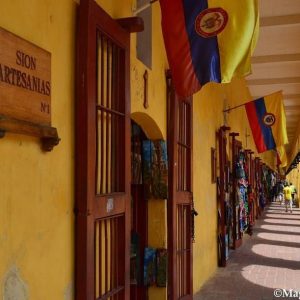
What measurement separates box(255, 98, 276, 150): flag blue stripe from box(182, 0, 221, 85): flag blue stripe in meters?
5.92

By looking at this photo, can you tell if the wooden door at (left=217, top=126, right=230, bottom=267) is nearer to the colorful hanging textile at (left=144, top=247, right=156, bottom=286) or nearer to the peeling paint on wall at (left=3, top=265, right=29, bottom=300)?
the colorful hanging textile at (left=144, top=247, right=156, bottom=286)

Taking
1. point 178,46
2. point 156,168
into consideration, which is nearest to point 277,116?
point 156,168

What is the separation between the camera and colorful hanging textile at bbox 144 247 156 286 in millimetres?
5262

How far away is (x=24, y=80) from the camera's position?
8.10 feet

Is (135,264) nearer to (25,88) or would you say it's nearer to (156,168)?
(156,168)

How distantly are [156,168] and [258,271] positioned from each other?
14.9 feet

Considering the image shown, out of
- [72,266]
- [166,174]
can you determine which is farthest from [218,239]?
[72,266]

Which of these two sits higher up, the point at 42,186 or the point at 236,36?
the point at 236,36

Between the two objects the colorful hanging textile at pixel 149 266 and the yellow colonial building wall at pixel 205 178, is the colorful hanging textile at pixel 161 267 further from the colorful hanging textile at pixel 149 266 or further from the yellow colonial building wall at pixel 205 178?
the yellow colonial building wall at pixel 205 178

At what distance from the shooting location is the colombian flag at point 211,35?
3.98 metres

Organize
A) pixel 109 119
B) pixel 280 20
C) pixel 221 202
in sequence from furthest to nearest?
pixel 221 202 → pixel 280 20 → pixel 109 119

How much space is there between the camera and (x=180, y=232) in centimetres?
586

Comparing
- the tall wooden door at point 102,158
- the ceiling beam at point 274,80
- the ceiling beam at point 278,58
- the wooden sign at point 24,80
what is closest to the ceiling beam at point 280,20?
the ceiling beam at point 278,58

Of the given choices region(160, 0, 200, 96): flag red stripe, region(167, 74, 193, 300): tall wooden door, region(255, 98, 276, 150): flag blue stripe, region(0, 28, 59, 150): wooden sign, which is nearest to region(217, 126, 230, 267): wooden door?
region(255, 98, 276, 150): flag blue stripe
